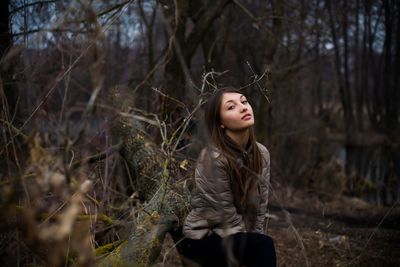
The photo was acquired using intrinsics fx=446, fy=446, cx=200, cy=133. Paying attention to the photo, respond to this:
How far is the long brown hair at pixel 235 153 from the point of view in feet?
9.04

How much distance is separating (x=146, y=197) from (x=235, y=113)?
50.3 inches

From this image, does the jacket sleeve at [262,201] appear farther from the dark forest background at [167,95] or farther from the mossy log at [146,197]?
the mossy log at [146,197]

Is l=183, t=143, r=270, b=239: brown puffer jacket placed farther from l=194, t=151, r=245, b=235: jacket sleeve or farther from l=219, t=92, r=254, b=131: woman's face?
l=219, t=92, r=254, b=131: woman's face

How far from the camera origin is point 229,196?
9.05 ft

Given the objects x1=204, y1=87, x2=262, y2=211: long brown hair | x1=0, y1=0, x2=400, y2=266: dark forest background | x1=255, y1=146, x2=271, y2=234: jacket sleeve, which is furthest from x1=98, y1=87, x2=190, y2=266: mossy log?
x1=255, y1=146, x2=271, y2=234: jacket sleeve

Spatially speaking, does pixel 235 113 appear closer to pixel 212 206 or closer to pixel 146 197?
pixel 212 206

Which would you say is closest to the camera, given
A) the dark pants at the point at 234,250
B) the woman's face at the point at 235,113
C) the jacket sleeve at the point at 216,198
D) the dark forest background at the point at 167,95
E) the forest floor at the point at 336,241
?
the dark forest background at the point at 167,95

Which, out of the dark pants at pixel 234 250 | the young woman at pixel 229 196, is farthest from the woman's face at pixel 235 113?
the dark pants at pixel 234 250

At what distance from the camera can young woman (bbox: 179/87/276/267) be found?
105 inches

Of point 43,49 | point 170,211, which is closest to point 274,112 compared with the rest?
point 43,49

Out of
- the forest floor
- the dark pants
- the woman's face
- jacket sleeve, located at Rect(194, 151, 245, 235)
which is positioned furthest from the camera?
the forest floor

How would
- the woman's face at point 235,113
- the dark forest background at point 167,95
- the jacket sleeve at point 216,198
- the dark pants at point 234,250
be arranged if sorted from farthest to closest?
1. the woman's face at point 235,113
2. the jacket sleeve at point 216,198
3. the dark pants at point 234,250
4. the dark forest background at point 167,95

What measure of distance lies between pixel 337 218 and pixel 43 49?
4.33 meters

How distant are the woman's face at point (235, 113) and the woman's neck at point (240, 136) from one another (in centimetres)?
4
